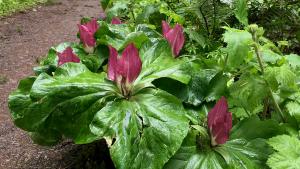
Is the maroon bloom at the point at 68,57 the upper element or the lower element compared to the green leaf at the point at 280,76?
lower

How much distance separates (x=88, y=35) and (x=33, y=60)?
3114 millimetres

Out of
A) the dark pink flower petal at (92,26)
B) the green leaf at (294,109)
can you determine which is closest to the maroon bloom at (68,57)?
the dark pink flower petal at (92,26)

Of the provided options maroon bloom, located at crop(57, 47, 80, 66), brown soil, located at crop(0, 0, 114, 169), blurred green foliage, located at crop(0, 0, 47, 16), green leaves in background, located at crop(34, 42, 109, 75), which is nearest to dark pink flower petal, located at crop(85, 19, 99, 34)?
green leaves in background, located at crop(34, 42, 109, 75)

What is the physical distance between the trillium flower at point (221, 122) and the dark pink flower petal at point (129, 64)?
418 millimetres

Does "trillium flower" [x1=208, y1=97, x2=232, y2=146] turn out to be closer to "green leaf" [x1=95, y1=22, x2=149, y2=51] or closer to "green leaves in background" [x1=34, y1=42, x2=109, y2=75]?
"green leaf" [x1=95, y1=22, x2=149, y2=51]

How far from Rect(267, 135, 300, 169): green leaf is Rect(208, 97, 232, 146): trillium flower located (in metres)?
0.19

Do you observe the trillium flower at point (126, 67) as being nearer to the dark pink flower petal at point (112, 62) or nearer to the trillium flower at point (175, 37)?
the dark pink flower petal at point (112, 62)

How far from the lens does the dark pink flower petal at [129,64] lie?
1719mm

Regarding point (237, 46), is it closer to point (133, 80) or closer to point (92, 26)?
point (133, 80)

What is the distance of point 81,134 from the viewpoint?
1751 mm

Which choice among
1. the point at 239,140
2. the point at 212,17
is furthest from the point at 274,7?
the point at 239,140

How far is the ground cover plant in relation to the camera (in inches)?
62.5

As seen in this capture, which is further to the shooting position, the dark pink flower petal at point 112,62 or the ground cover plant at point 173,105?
the dark pink flower petal at point 112,62

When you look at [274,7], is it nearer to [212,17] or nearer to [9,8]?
[212,17]
